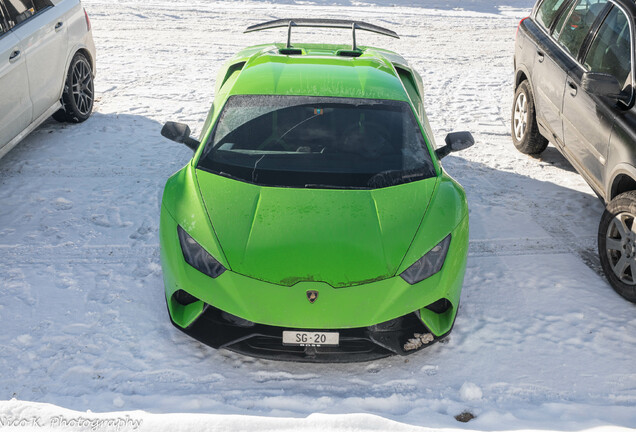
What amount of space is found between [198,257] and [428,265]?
1331mm

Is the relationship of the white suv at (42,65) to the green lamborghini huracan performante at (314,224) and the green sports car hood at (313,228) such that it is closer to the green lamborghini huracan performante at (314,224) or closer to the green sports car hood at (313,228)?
the green lamborghini huracan performante at (314,224)

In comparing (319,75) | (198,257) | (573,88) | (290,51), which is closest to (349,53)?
(290,51)

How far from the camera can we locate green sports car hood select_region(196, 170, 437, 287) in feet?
12.1

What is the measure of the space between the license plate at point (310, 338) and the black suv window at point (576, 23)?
12.4 feet

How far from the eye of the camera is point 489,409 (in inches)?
143

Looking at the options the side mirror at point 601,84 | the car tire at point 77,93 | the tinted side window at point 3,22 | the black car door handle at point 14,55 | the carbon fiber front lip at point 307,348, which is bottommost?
the carbon fiber front lip at point 307,348

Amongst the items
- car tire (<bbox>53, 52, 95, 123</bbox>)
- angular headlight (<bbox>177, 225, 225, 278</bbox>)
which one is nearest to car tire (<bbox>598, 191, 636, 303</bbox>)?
angular headlight (<bbox>177, 225, 225, 278</bbox>)

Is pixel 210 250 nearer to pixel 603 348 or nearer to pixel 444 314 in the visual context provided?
pixel 444 314

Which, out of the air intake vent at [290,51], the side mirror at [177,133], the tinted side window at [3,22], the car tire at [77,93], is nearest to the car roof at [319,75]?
the air intake vent at [290,51]

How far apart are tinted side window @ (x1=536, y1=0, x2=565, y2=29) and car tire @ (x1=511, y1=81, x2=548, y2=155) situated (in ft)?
2.19

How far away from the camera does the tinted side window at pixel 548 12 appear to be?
6625mm

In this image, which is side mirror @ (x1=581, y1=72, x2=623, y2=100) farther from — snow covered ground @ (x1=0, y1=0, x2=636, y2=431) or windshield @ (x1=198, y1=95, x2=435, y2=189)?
snow covered ground @ (x1=0, y1=0, x2=636, y2=431)

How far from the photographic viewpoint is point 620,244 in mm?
4746

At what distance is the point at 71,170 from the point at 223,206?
332 cm
